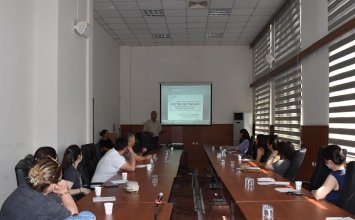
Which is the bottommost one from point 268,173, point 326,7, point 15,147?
point 268,173

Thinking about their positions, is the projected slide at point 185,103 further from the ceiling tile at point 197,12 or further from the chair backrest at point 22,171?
the chair backrest at point 22,171

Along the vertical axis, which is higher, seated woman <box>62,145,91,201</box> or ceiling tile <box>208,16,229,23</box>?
ceiling tile <box>208,16,229,23</box>

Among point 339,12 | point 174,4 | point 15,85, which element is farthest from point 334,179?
point 174,4

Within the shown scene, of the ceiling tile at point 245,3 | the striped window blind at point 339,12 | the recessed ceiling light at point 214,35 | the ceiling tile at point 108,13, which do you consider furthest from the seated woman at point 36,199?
the recessed ceiling light at point 214,35

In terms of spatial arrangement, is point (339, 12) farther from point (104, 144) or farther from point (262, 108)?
point (104, 144)

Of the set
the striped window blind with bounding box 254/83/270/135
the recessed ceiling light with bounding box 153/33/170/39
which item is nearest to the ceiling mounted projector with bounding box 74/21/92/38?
the recessed ceiling light with bounding box 153/33/170/39

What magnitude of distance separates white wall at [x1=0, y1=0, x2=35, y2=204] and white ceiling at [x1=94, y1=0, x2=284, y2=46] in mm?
3453

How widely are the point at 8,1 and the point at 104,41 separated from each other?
599cm

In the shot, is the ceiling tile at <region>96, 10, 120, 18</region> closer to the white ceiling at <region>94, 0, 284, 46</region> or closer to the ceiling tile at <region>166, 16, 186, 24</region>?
the white ceiling at <region>94, 0, 284, 46</region>

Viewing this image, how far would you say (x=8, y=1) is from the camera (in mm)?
4238

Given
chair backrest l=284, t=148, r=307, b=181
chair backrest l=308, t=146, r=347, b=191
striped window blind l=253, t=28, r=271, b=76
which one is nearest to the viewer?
chair backrest l=308, t=146, r=347, b=191

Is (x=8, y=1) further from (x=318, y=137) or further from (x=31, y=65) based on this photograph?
(x=318, y=137)

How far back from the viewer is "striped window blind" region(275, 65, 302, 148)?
7379mm

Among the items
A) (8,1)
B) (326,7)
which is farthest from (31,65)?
(326,7)
